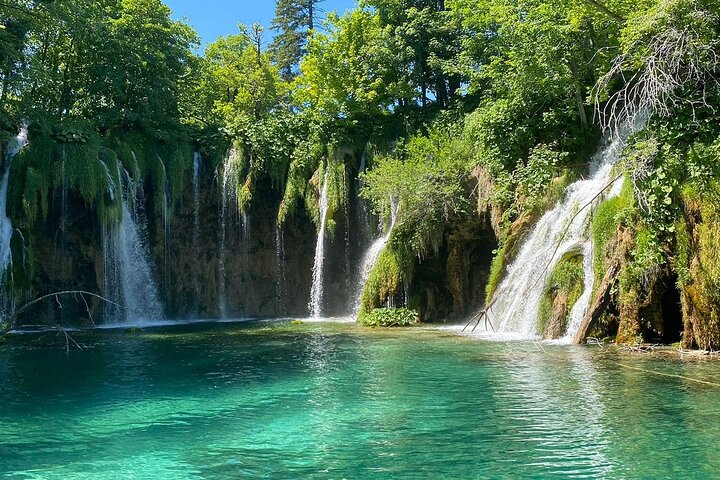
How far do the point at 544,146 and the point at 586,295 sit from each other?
6186mm

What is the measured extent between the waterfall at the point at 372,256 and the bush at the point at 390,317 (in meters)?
2.14

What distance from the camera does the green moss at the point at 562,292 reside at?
15.1m

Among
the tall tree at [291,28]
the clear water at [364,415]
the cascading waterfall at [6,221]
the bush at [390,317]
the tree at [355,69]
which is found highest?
the tall tree at [291,28]

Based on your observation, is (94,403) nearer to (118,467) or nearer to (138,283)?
(118,467)

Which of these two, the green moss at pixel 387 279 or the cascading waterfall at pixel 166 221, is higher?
the cascading waterfall at pixel 166 221

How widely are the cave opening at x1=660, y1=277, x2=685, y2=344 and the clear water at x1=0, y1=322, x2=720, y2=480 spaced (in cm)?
193

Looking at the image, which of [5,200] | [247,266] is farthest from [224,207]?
[5,200]

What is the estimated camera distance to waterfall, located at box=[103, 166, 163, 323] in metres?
24.7

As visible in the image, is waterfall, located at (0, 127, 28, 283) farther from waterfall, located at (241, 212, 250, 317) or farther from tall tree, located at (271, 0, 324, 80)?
tall tree, located at (271, 0, 324, 80)

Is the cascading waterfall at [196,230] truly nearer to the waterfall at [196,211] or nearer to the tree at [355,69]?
the waterfall at [196,211]

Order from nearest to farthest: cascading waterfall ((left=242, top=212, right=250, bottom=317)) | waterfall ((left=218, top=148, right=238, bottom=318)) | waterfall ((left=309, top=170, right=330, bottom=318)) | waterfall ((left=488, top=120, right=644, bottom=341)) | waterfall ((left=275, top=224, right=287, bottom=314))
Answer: waterfall ((left=488, top=120, right=644, bottom=341))
waterfall ((left=309, top=170, right=330, bottom=318))
waterfall ((left=218, top=148, right=238, bottom=318))
cascading waterfall ((left=242, top=212, right=250, bottom=317))
waterfall ((left=275, top=224, right=287, bottom=314))

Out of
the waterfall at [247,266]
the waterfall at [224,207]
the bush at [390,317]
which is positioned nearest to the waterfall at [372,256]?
the bush at [390,317]

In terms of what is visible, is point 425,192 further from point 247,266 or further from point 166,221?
point 166,221

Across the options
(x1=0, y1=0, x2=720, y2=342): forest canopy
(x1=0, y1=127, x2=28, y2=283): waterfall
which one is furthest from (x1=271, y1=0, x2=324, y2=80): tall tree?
(x1=0, y1=127, x2=28, y2=283): waterfall
